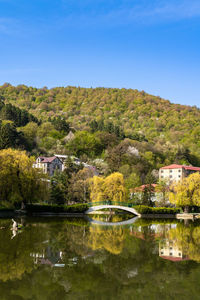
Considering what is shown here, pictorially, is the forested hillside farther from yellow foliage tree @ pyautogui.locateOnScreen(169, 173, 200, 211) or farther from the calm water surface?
the calm water surface

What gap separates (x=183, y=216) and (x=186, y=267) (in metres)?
36.4

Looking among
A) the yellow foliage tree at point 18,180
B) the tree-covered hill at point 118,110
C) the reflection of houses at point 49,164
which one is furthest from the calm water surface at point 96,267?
the tree-covered hill at point 118,110

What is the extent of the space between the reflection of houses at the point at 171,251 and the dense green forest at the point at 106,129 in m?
34.7

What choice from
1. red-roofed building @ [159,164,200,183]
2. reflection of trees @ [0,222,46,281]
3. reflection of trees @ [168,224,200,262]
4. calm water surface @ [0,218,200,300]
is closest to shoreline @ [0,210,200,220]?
reflection of trees @ [0,222,46,281]

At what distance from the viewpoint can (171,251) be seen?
902 inches

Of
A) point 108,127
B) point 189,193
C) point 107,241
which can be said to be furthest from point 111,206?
point 108,127

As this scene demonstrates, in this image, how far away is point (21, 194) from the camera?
44.8 meters

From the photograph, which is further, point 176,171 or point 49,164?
point 176,171

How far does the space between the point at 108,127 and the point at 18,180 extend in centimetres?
7283

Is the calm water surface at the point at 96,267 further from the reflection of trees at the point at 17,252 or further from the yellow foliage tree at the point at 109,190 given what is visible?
the yellow foliage tree at the point at 109,190

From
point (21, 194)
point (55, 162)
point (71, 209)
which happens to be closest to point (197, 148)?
point (55, 162)

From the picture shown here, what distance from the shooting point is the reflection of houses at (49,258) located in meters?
18.1

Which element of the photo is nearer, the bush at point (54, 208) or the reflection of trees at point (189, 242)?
the reflection of trees at point (189, 242)

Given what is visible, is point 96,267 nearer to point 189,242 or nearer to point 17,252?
point 17,252
